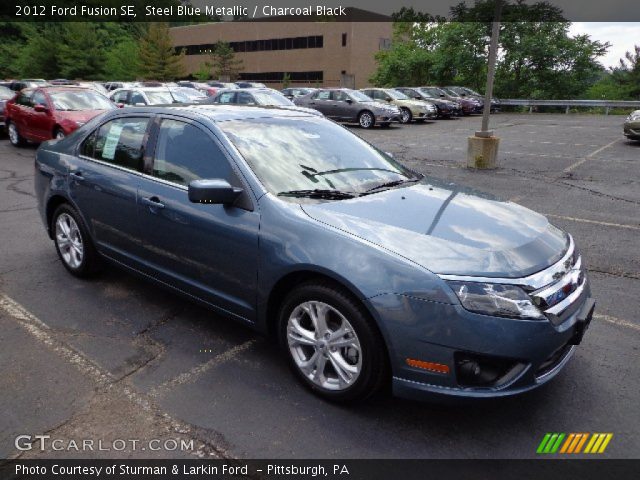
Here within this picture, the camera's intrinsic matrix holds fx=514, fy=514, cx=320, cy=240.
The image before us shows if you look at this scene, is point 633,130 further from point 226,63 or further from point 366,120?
point 226,63

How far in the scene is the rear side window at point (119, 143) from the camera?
4141 mm

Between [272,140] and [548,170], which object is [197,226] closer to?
[272,140]

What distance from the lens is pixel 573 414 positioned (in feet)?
9.64

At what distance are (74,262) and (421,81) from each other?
127 ft

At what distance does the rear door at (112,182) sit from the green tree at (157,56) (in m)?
60.1

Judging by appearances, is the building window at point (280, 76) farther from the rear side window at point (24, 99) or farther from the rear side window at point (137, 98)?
the rear side window at point (24, 99)

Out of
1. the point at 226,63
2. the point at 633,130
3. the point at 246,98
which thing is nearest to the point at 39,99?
the point at 246,98

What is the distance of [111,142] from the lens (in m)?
4.45

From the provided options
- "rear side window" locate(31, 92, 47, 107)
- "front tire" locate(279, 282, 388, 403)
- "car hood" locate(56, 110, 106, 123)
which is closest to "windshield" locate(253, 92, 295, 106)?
"car hood" locate(56, 110, 106, 123)

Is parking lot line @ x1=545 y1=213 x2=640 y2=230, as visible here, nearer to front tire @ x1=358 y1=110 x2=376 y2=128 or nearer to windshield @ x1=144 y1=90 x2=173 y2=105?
windshield @ x1=144 y1=90 x2=173 y2=105

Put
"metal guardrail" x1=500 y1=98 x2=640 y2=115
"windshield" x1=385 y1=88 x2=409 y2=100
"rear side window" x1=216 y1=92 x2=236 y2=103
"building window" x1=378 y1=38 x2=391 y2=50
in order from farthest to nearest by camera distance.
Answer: "building window" x1=378 y1=38 x2=391 y2=50 < "metal guardrail" x1=500 y1=98 x2=640 y2=115 < "windshield" x1=385 y1=88 x2=409 y2=100 < "rear side window" x1=216 y1=92 x2=236 y2=103

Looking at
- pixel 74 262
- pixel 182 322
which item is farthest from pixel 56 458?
pixel 74 262

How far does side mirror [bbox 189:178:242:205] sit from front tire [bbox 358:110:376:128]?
1764cm

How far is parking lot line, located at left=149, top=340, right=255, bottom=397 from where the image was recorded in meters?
3.19
